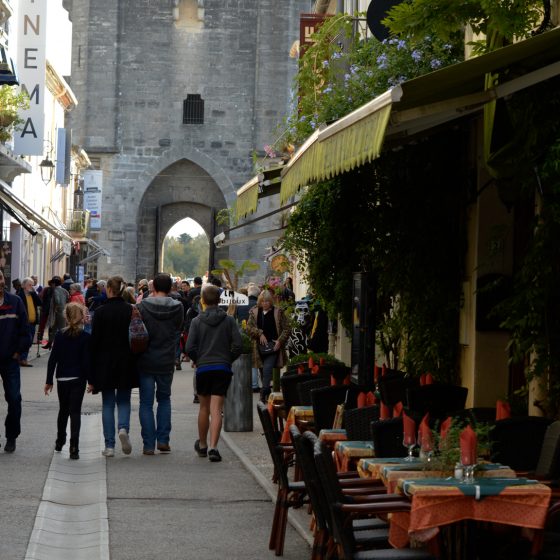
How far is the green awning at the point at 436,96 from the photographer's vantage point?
7539 mm

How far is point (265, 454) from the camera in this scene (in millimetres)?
14156

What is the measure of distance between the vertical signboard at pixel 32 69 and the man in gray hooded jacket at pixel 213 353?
22.3 m

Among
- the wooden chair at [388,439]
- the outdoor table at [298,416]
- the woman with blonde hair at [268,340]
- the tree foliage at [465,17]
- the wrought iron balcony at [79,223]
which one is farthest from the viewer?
the wrought iron balcony at [79,223]

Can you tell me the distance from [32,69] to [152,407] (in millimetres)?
24903

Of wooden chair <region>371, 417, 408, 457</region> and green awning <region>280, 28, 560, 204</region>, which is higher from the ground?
green awning <region>280, 28, 560, 204</region>

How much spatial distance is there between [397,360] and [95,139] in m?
41.7

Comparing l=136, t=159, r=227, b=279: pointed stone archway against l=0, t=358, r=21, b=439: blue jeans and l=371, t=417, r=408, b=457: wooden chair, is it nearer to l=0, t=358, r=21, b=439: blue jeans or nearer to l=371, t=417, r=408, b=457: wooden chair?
l=0, t=358, r=21, b=439: blue jeans

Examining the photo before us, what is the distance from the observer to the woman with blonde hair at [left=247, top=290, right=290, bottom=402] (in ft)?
64.0

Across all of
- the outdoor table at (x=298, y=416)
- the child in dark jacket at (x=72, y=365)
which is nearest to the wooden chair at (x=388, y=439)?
the outdoor table at (x=298, y=416)

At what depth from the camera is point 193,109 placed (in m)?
56.3

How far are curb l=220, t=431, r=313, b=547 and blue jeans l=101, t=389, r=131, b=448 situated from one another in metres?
1.17

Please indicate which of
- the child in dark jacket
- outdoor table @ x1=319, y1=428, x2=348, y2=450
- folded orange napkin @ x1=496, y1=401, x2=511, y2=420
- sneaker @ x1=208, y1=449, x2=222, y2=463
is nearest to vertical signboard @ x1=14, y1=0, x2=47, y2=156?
the child in dark jacket

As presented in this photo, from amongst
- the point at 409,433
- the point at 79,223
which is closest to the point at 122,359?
the point at 409,433

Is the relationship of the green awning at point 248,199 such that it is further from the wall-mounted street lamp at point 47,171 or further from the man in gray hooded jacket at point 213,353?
the wall-mounted street lamp at point 47,171
